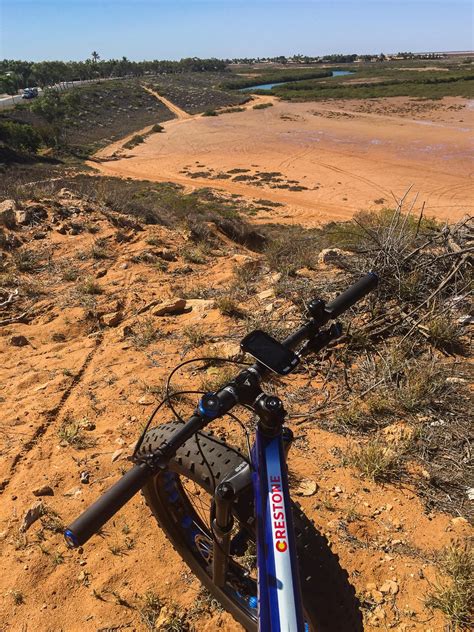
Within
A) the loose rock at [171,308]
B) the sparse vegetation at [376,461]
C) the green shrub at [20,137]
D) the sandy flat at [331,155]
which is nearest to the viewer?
the sparse vegetation at [376,461]

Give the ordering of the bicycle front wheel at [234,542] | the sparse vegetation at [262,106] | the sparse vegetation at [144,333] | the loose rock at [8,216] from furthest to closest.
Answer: the sparse vegetation at [262,106] < the loose rock at [8,216] < the sparse vegetation at [144,333] < the bicycle front wheel at [234,542]

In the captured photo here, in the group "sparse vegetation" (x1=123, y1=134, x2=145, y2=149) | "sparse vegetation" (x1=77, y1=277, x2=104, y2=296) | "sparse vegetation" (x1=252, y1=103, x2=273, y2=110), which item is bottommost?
"sparse vegetation" (x1=77, y1=277, x2=104, y2=296)

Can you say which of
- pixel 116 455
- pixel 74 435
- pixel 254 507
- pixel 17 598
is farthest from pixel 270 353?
pixel 74 435

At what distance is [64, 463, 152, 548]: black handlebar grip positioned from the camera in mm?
1381

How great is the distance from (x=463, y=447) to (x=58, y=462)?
11.7 feet

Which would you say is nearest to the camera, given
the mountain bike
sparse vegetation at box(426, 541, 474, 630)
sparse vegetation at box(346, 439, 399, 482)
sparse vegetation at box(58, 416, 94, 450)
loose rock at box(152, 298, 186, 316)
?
the mountain bike

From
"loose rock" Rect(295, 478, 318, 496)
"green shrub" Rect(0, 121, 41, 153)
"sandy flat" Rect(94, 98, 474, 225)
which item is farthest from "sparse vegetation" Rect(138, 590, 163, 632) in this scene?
"green shrub" Rect(0, 121, 41, 153)

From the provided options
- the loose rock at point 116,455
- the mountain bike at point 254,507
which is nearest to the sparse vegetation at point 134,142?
the loose rock at point 116,455

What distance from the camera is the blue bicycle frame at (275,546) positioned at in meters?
1.47

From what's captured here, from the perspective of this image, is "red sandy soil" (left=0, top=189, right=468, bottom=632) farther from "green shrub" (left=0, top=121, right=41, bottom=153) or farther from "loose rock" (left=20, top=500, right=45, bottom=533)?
"green shrub" (left=0, top=121, right=41, bottom=153)

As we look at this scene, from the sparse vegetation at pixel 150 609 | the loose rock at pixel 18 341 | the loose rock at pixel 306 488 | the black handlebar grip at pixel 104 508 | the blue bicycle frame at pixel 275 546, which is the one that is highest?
the black handlebar grip at pixel 104 508

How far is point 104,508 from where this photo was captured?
1.42 m

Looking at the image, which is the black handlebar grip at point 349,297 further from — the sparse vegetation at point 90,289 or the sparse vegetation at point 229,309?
the sparse vegetation at point 90,289

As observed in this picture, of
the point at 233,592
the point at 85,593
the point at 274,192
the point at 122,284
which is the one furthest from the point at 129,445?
the point at 274,192
